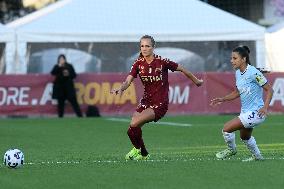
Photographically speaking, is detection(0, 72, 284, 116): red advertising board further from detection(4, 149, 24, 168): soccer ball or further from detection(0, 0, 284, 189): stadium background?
detection(4, 149, 24, 168): soccer ball

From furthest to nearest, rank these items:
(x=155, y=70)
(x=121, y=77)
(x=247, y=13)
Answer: (x=247, y=13) < (x=121, y=77) < (x=155, y=70)

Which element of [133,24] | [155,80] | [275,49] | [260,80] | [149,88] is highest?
[133,24]

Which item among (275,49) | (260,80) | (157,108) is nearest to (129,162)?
(157,108)

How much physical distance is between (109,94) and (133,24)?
2.75 metres

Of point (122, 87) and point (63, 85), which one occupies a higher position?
point (122, 87)

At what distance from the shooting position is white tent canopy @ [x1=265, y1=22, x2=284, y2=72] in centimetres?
3367

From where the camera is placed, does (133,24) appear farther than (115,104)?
Yes

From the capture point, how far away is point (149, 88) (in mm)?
14766

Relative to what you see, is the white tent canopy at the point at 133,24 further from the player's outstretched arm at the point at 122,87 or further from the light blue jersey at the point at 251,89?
the light blue jersey at the point at 251,89

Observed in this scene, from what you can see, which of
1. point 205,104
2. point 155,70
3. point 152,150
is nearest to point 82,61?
point 205,104

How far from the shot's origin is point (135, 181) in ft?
37.0

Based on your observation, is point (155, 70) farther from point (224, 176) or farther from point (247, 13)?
point (247, 13)

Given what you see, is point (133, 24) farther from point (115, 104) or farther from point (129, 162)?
point (129, 162)

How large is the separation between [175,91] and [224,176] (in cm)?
1885
